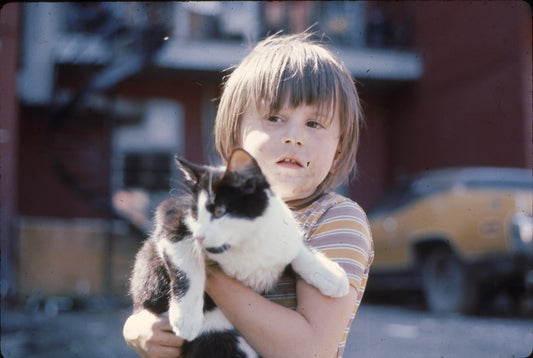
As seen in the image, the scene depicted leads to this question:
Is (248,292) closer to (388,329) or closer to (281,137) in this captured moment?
(281,137)

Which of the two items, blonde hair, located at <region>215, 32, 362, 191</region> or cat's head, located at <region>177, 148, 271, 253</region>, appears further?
blonde hair, located at <region>215, 32, 362, 191</region>

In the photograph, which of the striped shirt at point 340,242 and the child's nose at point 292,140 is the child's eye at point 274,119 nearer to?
the child's nose at point 292,140

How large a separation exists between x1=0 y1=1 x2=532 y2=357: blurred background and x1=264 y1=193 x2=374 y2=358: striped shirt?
500cm

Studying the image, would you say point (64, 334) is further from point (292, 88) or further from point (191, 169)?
point (292, 88)

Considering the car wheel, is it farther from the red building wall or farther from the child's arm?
the child's arm

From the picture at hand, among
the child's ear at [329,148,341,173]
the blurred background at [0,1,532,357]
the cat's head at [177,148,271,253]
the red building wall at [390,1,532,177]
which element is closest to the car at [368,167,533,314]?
the blurred background at [0,1,532,357]

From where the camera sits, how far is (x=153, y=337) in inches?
47.9

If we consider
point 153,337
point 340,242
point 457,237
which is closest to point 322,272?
point 340,242

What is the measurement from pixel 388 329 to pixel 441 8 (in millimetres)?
5897

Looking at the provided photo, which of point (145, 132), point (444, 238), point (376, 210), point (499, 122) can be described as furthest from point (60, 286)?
point (499, 122)

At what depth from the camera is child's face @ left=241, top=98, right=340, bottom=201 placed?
129cm

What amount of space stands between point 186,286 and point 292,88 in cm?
59

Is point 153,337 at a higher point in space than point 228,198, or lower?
lower

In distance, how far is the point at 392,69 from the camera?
28.9 ft
